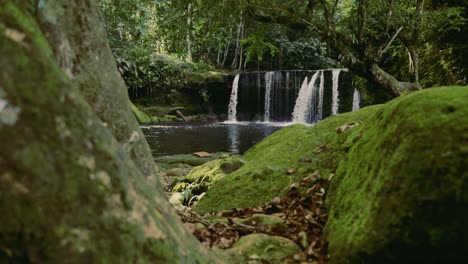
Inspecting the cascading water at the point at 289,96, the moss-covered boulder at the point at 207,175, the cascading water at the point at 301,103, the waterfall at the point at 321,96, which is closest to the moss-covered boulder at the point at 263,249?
the moss-covered boulder at the point at 207,175

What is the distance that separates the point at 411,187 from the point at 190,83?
24.8 meters

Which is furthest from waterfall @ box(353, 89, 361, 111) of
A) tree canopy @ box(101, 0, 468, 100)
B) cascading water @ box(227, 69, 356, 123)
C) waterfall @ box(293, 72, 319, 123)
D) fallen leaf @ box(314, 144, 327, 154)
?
fallen leaf @ box(314, 144, 327, 154)

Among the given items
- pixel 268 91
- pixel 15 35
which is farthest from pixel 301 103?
pixel 15 35

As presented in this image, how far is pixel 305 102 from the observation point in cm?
2283

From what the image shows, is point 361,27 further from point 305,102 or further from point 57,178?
point 305,102

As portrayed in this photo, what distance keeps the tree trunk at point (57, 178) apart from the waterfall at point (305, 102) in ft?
70.5

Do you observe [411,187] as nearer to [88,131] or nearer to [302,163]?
[88,131]

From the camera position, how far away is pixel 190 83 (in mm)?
26344

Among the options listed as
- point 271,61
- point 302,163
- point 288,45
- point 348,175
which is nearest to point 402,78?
point 302,163

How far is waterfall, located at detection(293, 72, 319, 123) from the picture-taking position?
22.5 meters

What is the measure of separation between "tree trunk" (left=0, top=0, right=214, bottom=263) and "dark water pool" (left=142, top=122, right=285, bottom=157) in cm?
1160

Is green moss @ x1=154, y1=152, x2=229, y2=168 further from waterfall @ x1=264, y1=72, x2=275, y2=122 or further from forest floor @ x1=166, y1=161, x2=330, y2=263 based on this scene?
waterfall @ x1=264, y1=72, x2=275, y2=122

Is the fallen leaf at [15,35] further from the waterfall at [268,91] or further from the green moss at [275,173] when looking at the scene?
the waterfall at [268,91]

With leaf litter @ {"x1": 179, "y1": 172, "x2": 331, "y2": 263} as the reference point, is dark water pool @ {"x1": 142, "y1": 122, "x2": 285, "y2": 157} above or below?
below
